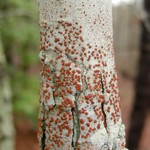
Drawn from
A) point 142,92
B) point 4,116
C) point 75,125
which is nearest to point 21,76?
point 142,92

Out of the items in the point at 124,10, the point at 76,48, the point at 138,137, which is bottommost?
the point at 138,137

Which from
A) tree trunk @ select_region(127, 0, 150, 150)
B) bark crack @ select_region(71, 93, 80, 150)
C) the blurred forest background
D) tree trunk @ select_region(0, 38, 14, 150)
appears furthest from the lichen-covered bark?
tree trunk @ select_region(127, 0, 150, 150)

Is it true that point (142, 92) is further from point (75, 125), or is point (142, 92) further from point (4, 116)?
point (75, 125)

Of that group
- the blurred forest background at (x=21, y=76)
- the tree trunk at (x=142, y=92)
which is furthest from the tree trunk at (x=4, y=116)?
the tree trunk at (x=142, y=92)

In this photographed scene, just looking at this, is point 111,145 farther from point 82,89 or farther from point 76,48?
point 76,48

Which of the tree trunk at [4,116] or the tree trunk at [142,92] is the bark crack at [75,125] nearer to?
the tree trunk at [4,116]

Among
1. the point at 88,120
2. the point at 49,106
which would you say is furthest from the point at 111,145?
the point at 49,106

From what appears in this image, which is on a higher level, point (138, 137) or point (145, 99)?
point (145, 99)

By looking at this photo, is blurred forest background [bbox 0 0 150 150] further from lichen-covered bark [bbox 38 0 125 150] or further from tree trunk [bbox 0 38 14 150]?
lichen-covered bark [bbox 38 0 125 150]
